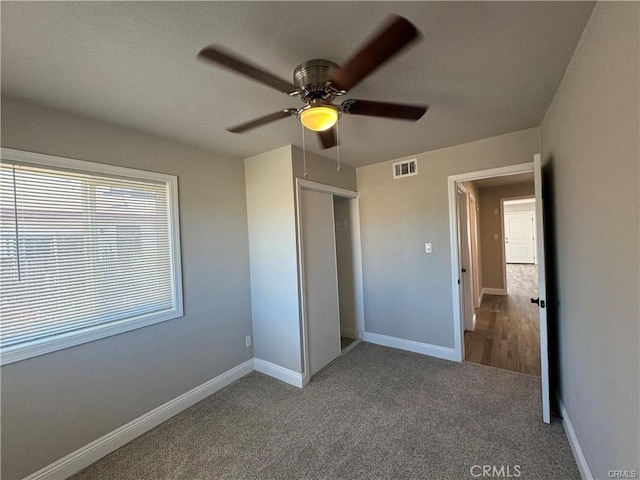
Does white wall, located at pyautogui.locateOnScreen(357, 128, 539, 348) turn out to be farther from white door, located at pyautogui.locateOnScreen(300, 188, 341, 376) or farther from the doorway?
white door, located at pyautogui.locateOnScreen(300, 188, 341, 376)

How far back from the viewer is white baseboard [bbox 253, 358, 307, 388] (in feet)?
8.88

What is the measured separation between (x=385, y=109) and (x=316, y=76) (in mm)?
418

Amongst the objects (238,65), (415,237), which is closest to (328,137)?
(238,65)

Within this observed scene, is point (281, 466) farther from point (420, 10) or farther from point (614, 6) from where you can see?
point (614, 6)

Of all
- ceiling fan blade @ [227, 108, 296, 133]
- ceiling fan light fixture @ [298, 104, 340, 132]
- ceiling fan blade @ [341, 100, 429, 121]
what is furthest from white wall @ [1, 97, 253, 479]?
ceiling fan blade @ [341, 100, 429, 121]

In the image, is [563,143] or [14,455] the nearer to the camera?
[14,455]

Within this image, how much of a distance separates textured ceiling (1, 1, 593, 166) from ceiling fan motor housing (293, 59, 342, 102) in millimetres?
43

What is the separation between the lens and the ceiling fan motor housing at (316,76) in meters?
1.39

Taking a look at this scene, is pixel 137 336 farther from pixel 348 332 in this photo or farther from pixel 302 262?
pixel 348 332

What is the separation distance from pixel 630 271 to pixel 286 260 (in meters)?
2.29

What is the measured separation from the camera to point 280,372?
2.85 metres

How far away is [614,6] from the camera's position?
1.01 metres

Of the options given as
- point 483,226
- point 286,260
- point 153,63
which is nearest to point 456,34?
Result: point 153,63

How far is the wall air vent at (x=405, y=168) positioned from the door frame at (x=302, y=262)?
0.60m
